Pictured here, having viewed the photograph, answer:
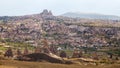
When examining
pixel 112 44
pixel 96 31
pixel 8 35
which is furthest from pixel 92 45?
pixel 8 35

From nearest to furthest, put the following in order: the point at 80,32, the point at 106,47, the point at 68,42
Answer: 1. the point at 106,47
2. the point at 68,42
3. the point at 80,32

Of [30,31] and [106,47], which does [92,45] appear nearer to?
[106,47]

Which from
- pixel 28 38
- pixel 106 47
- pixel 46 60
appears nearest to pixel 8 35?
pixel 28 38

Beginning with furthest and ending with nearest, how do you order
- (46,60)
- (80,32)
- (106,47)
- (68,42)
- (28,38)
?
(80,32)
(28,38)
(68,42)
(106,47)
(46,60)


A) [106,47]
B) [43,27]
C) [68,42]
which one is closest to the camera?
[106,47]

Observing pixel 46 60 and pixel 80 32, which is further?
pixel 80 32

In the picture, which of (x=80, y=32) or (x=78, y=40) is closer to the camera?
(x=78, y=40)

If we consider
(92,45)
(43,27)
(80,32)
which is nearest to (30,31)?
(43,27)

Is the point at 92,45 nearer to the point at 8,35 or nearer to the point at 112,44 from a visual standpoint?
the point at 112,44

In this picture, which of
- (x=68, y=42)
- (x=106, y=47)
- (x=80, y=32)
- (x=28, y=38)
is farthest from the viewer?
(x=80, y=32)
